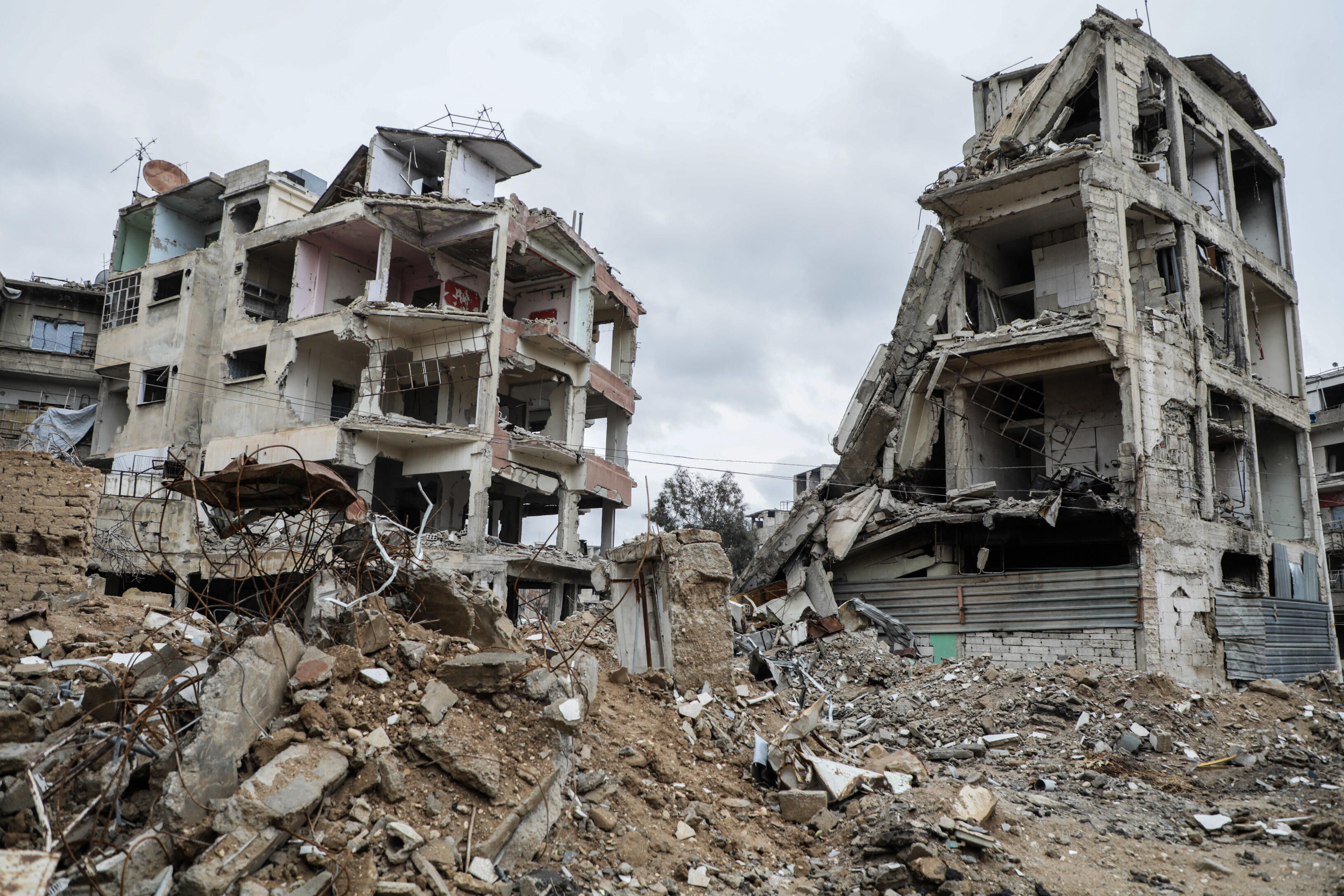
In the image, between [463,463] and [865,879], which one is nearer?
[865,879]

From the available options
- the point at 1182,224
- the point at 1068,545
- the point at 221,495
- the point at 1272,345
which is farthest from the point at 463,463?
the point at 1272,345

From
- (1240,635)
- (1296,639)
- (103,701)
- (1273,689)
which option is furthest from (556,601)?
(103,701)

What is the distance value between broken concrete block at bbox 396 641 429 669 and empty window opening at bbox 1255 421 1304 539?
73.0 feet

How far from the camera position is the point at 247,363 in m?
25.2

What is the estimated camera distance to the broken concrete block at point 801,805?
6590mm

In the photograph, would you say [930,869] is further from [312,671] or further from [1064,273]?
[1064,273]

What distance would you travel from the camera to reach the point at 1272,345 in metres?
23.0

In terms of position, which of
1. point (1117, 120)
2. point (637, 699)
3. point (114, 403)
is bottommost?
point (637, 699)

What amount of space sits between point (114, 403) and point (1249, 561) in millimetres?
32187

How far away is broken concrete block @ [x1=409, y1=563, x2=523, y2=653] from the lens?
24.1ft

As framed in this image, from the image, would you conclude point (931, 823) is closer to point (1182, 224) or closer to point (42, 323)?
point (1182, 224)

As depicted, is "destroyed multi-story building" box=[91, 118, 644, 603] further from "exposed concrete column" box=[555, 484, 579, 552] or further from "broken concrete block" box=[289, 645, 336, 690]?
"broken concrete block" box=[289, 645, 336, 690]

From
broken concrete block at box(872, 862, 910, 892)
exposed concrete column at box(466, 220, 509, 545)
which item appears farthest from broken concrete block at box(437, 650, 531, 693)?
exposed concrete column at box(466, 220, 509, 545)

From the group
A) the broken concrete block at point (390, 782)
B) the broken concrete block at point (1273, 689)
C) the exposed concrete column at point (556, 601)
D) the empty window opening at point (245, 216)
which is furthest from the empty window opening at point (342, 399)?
the broken concrete block at point (1273, 689)
